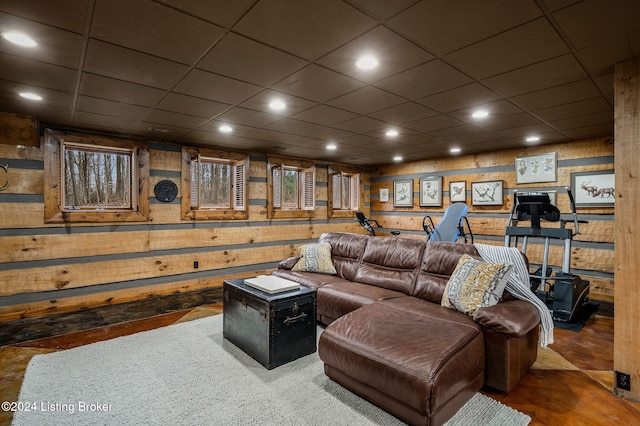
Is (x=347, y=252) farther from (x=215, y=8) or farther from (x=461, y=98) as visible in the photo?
(x=215, y=8)

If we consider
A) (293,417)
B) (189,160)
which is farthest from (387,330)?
(189,160)

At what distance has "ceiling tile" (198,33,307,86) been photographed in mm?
2084

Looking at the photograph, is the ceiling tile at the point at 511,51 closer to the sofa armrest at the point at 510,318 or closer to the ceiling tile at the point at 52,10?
the sofa armrest at the point at 510,318

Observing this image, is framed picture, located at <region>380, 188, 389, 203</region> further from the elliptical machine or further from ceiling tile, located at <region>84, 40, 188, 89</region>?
ceiling tile, located at <region>84, 40, 188, 89</region>

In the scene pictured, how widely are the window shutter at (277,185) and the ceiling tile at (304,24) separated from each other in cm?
413

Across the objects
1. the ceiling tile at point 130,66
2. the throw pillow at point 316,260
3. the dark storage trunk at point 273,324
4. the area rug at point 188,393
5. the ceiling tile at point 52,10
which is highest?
the ceiling tile at point 130,66

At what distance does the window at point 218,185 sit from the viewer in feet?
17.4

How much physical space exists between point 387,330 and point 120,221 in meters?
4.21

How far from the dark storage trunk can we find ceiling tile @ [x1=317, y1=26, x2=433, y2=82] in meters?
1.95

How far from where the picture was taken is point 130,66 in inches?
93.4

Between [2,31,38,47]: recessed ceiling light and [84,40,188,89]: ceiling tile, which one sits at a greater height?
[84,40,188,89]: ceiling tile

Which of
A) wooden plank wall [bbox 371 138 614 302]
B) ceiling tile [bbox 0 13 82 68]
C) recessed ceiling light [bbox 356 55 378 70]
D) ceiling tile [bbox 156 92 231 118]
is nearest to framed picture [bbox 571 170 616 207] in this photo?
wooden plank wall [bbox 371 138 614 302]

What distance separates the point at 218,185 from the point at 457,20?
498 centimetres

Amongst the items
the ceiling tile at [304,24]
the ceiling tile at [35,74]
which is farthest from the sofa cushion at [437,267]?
the ceiling tile at [35,74]
